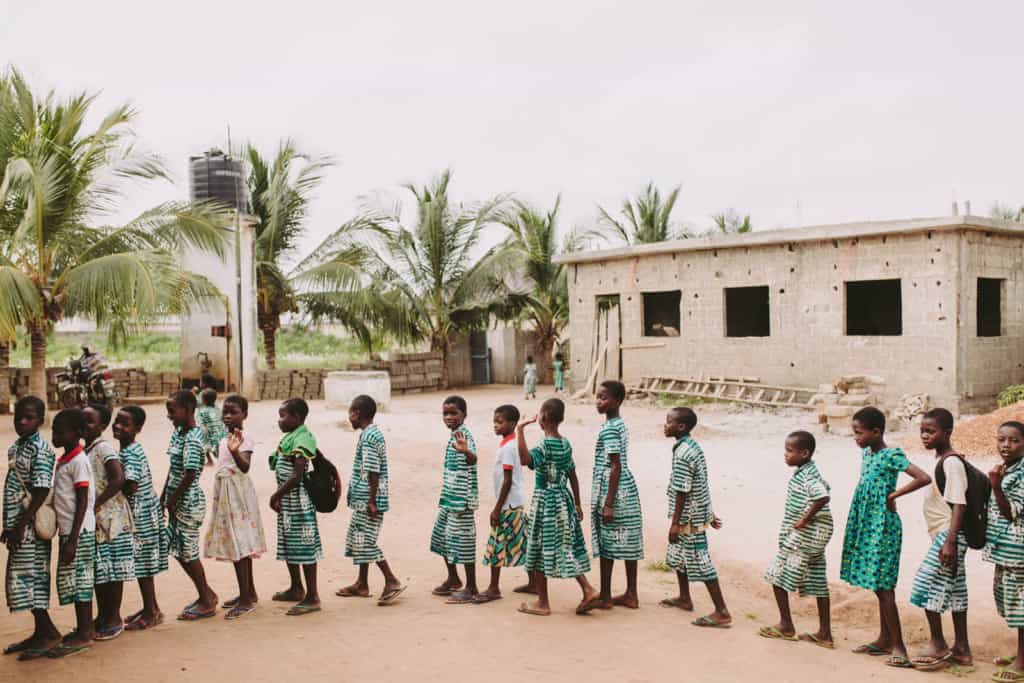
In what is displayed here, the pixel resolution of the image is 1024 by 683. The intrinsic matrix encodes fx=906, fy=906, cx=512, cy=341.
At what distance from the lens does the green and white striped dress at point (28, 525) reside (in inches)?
169

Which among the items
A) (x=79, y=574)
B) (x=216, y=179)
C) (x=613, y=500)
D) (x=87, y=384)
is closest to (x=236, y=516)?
(x=79, y=574)

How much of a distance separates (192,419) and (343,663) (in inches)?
65.2

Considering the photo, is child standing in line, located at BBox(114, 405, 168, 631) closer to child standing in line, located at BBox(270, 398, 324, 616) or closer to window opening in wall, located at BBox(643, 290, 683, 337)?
child standing in line, located at BBox(270, 398, 324, 616)

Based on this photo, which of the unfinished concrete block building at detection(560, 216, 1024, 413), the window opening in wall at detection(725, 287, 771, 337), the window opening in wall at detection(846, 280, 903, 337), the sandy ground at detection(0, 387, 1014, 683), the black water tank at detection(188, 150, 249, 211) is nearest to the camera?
the sandy ground at detection(0, 387, 1014, 683)

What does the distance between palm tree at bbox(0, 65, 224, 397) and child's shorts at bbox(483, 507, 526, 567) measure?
858 cm

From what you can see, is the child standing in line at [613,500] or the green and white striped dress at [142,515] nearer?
the green and white striped dress at [142,515]

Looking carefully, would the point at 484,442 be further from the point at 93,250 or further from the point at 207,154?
the point at 207,154

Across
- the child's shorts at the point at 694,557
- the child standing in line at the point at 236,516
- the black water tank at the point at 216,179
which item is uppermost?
the black water tank at the point at 216,179

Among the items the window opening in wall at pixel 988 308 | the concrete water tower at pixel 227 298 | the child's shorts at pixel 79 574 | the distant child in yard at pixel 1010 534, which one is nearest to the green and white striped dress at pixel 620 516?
the distant child in yard at pixel 1010 534

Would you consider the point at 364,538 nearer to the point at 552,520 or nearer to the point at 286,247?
the point at 552,520

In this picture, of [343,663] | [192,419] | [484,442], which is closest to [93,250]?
[484,442]

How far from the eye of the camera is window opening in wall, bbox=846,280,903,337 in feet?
64.6

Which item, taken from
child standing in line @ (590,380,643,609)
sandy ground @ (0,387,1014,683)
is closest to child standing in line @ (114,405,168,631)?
sandy ground @ (0,387,1014,683)

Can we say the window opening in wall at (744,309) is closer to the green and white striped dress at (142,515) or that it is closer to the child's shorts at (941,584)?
the child's shorts at (941,584)
